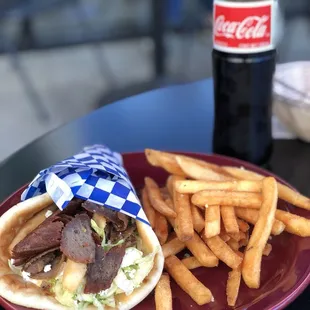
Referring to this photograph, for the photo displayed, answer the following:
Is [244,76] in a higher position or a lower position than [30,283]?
higher

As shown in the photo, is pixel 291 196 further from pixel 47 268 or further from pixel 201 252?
pixel 47 268

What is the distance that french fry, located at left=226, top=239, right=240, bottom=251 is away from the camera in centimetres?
115

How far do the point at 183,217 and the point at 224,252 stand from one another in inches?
4.3

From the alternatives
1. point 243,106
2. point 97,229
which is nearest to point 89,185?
point 97,229

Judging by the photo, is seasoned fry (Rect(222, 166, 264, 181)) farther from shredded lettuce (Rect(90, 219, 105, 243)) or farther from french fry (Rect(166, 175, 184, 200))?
shredded lettuce (Rect(90, 219, 105, 243))

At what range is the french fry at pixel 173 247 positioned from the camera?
1.13 meters

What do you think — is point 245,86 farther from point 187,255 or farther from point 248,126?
point 187,255

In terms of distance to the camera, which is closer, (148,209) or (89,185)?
(89,185)

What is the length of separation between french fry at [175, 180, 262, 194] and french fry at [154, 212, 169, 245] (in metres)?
0.07

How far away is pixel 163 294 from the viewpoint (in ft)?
3.35

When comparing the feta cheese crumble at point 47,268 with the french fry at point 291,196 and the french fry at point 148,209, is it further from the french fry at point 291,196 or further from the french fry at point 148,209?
the french fry at point 291,196

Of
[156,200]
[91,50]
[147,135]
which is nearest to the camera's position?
[156,200]

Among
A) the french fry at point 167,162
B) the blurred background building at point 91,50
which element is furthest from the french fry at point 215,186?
the blurred background building at point 91,50

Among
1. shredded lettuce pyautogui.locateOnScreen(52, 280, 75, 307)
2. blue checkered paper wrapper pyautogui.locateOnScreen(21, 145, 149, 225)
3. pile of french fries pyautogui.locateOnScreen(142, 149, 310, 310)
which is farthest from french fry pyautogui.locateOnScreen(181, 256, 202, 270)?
shredded lettuce pyautogui.locateOnScreen(52, 280, 75, 307)
